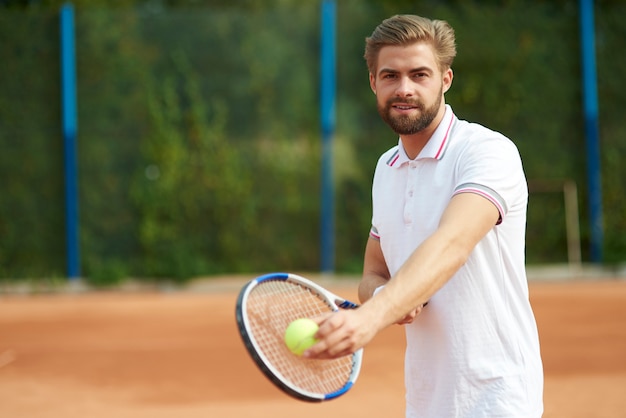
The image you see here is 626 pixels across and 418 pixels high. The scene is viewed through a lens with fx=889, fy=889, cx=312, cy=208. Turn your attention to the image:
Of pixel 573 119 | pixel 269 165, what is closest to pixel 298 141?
pixel 269 165

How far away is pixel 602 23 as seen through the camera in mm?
11922

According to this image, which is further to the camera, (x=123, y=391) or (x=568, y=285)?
(x=568, y=285)

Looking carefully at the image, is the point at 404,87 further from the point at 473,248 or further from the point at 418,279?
the point at 418,279

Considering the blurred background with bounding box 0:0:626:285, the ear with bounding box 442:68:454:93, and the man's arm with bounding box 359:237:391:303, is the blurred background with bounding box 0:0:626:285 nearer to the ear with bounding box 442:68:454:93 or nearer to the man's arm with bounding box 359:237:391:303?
the man's arm with bounding box 359:237:391:303

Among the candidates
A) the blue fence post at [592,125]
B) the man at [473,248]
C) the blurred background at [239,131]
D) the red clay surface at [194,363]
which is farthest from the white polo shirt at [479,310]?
the blue fence post at [592,125]

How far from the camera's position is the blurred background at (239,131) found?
11477 millimetres

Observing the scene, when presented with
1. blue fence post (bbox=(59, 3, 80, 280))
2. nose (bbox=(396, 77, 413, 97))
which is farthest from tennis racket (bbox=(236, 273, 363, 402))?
blue fence post (bbox=(59, 3, 80, 280))

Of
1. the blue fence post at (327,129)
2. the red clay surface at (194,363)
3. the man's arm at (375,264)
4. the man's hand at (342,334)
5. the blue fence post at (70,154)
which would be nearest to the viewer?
the man's hand at (342,334)

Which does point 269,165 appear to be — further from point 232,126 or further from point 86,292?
point 86,292

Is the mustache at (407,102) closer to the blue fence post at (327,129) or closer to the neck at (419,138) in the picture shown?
the neck at (419,138)

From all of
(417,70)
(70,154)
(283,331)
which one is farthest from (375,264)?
(70,154)

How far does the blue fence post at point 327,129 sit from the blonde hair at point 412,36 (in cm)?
917

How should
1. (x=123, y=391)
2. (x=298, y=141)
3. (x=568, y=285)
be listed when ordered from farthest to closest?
(x=298, y=141) → (x=568, y=285) → (x=123, y=391)

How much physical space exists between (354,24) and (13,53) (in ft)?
14.7
